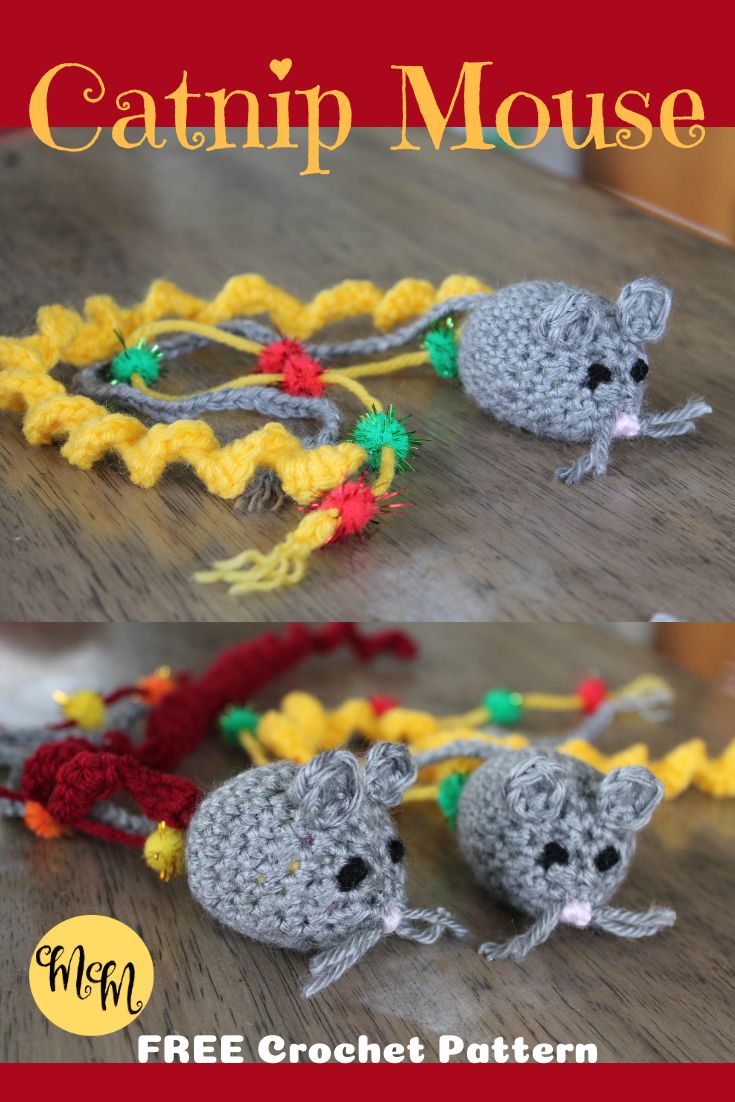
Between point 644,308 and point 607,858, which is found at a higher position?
point 644,308

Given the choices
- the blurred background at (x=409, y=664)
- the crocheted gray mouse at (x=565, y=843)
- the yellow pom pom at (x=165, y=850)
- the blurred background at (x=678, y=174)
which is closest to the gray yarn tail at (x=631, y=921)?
the crocheted gray mouse at (x=565, y=843)

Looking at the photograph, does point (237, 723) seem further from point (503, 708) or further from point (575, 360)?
point (575, 360)

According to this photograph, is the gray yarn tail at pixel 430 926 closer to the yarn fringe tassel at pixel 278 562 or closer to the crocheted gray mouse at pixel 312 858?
the crocheted gray mouse at pixel 312 858

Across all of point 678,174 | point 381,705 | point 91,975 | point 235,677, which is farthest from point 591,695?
point 678,174

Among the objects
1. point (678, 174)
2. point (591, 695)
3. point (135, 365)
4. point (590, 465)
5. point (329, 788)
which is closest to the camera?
point (329, 788)

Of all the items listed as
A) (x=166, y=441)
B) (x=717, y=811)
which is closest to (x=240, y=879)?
(x=166, y=441)

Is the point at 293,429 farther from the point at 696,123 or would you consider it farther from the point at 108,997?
the point at 696,123

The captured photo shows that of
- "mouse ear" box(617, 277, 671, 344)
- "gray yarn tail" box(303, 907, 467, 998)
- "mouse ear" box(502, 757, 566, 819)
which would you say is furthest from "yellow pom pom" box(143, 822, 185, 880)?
"mouse ear" box(617, 277, 671, 344)
